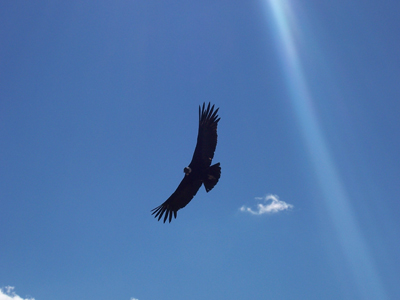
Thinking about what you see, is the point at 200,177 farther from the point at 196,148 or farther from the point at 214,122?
the point at 214,122

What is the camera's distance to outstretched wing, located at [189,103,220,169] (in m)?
13.3

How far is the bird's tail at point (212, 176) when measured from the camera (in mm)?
13203

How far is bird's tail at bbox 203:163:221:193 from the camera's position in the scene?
1320cm

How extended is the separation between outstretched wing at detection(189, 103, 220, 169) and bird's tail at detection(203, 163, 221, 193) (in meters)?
0.29

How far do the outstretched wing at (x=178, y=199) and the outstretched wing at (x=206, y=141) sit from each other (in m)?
1.19

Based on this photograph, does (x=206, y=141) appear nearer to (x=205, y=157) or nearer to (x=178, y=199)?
(x=205, y=157)

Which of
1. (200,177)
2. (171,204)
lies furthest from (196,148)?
(171,204)

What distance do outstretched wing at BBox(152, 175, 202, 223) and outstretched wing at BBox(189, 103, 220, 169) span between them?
1.19 metres

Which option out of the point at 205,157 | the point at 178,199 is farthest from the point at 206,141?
the point at 178,199

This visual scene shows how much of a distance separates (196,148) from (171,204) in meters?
3.10

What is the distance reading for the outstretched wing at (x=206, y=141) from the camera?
13.3m

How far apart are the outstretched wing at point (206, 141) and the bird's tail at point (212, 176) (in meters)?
0.29

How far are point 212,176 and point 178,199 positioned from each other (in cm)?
227

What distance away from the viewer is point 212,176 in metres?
13.3
